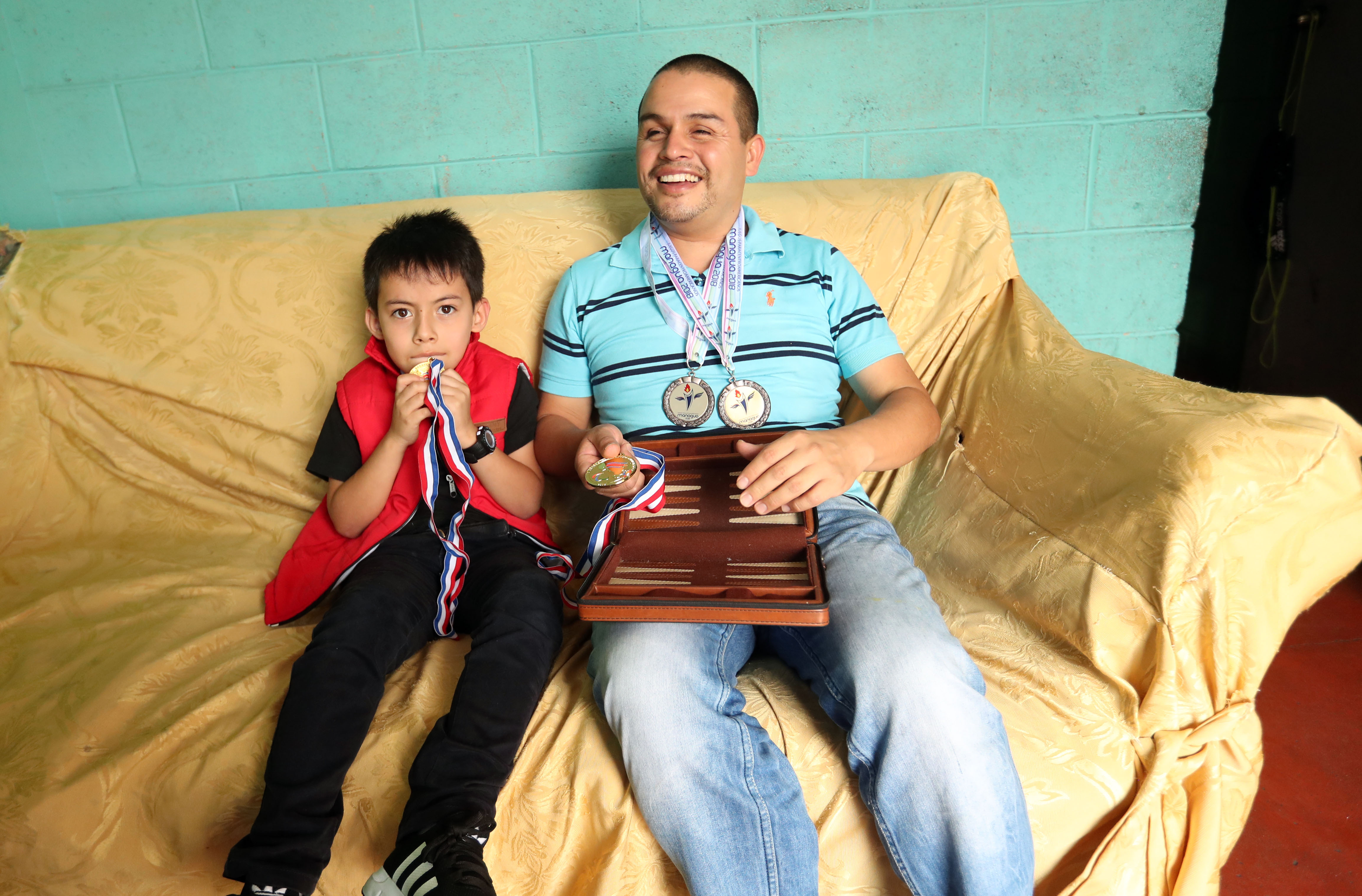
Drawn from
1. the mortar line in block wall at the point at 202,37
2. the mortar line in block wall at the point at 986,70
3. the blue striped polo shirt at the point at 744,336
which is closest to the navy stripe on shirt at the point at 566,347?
the blue striped polo shirt at the point at 744,336

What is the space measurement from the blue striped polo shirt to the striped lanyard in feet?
1.01

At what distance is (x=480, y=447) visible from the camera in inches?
54.0

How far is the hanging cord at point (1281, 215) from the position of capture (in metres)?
3.09

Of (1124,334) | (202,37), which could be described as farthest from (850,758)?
(202,37)

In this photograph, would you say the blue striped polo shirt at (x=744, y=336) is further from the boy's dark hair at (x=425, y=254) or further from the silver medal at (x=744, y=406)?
the boy's dark hair at (x=425, y=254)

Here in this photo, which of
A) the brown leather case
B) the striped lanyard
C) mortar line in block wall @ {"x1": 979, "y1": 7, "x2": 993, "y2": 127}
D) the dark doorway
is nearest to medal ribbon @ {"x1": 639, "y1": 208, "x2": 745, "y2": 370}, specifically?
the brown leather case

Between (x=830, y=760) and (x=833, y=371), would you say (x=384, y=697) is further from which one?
(x=833, y=371)

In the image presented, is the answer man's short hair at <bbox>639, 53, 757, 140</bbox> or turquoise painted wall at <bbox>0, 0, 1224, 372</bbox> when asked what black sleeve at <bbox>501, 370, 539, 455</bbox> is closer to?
man's short hair at <bbox>639, 53, 757, 140</bbox>

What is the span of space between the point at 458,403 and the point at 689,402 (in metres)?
0.42

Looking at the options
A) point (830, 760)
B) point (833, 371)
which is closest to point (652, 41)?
point (833, 371)

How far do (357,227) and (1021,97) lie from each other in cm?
166

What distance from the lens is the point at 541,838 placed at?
1.03m

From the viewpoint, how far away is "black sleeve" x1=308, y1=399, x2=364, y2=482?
1.47 m

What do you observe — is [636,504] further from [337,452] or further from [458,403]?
[337,452]
